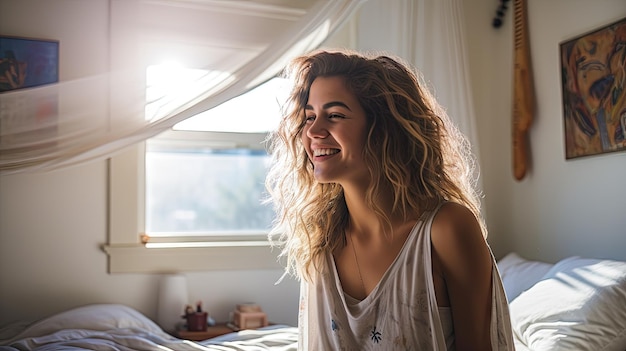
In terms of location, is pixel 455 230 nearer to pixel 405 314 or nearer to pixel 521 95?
pixel 405 314

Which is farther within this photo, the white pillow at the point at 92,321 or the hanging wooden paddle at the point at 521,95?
the hanging wooden paddle at the point at 521,95

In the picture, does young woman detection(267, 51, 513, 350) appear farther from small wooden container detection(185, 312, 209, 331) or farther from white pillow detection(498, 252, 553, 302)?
small wooden container detection(185, 312, 209, 331)

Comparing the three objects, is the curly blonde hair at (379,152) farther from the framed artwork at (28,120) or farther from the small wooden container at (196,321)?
the small wooden container at (196,321)

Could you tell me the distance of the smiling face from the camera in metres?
1.52

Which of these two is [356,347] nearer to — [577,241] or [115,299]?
[577,241]

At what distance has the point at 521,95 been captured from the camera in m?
3.26

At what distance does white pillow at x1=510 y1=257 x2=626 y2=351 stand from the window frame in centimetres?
150

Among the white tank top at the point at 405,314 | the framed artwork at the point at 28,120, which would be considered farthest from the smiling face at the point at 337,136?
the framed artwork at the point at 28,120

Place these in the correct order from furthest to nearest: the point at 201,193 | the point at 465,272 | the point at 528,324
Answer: the point at 201,193
the point at 528,324
the point at 465,272

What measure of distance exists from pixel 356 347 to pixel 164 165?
225 centimetres

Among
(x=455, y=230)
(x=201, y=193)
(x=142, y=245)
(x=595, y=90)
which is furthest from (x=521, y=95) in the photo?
(x=455, y=230)

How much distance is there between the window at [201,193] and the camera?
3268 millimetres

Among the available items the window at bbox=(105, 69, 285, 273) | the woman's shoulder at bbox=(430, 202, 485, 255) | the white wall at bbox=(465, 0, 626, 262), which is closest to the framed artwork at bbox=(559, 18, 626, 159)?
the white wall at bbox=(465, 0, 626, 262)

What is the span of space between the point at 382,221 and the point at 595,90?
1695mm
